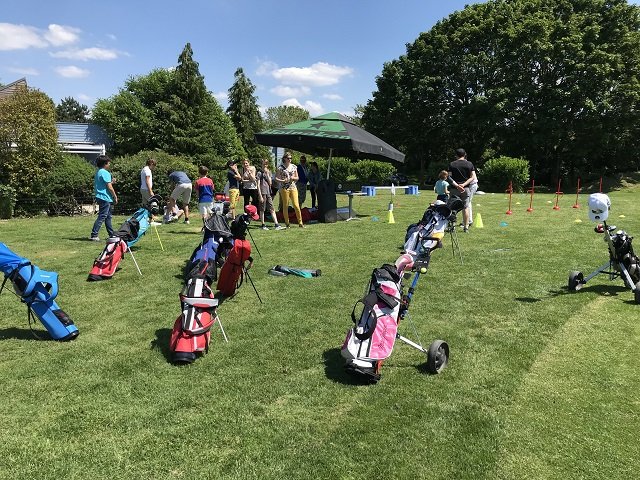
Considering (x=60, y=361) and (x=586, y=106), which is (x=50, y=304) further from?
(x=586, y=106)

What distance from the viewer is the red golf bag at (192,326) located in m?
4.26

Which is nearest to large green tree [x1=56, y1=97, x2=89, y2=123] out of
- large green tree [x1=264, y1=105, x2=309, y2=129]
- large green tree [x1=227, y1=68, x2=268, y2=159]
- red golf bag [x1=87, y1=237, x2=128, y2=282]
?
large green tree [x1=264, y1=105, x2=309, y2=129]

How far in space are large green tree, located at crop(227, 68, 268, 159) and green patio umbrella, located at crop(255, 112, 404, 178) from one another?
111 feet

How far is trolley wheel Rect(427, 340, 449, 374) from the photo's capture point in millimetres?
3986

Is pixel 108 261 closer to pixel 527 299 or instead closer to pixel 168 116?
pixel 527 299

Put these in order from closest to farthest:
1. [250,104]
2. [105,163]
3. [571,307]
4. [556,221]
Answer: [571,307] < [105,163] < [556,221] < [250,104]

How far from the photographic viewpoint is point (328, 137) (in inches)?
463

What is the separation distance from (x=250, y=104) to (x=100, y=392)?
4621cm

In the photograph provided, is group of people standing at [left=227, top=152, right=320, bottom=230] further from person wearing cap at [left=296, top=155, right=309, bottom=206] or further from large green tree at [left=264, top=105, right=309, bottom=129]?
large green tree at [left=264, top=105, right=309, bottom=129]

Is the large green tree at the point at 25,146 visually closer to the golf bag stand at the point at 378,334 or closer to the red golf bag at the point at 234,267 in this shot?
the red golf bag at the point at 234,267

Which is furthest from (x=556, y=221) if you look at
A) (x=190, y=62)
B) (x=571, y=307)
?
(x=190, y=62)

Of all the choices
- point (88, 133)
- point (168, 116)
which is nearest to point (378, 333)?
point (168, 116)

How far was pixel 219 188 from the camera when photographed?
19875mm

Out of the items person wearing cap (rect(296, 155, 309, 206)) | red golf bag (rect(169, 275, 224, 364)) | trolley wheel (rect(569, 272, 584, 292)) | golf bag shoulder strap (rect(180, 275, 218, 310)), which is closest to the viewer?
red golf bag (rect(169, 275, 224, 364))
